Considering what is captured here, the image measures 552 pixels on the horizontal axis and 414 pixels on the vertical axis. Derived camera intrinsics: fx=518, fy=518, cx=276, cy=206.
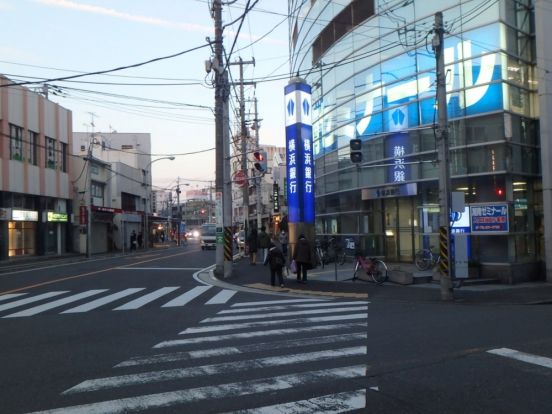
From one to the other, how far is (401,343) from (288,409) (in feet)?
12.3

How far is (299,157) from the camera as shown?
22.7m

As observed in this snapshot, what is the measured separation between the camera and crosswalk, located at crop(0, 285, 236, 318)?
1292cm

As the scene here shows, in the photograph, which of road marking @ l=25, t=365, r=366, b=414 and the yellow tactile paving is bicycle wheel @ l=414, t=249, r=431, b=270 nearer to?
the yellow tactile paving

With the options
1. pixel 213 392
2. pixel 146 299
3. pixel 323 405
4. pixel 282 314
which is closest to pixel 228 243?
pixel 146 299

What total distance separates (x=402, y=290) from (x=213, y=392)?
38.0 feet

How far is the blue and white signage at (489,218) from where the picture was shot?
61.0 ft

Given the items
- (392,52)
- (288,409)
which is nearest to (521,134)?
(392,52)

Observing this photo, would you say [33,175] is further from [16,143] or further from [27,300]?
[27,300]

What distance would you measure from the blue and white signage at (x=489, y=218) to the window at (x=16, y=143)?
30.0 m

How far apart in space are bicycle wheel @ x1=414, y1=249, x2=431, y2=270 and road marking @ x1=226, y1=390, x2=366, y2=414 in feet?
49.8

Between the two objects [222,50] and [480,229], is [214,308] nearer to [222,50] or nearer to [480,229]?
[480,229]

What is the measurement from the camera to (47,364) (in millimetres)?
7402

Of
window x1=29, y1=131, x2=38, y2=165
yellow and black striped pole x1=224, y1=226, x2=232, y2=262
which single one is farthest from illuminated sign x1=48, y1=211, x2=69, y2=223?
yellow and black striped pole x1=224, y1=226, x2=232, y2=262

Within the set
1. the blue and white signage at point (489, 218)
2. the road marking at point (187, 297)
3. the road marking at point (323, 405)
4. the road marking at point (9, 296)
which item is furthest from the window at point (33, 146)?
the road marking at point (323, 405)
